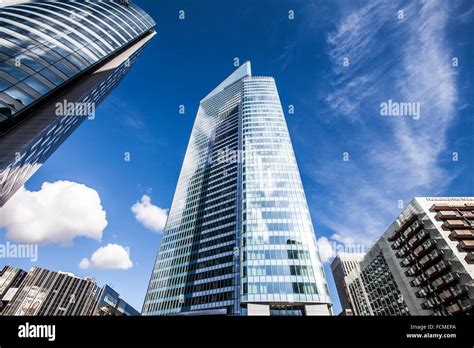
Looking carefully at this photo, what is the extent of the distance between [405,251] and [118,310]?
145 metres

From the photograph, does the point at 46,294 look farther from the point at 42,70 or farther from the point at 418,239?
the point at 418,239

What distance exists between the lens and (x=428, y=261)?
4556 centimetres

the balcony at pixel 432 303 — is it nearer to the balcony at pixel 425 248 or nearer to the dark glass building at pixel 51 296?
the balcony at pixel 425 248

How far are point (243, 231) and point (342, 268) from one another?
310 ft

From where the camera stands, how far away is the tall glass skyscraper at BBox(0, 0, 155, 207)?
16.4 metres

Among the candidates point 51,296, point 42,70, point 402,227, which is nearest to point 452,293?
point 402,227

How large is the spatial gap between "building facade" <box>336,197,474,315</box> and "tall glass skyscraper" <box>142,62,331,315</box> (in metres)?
20.7

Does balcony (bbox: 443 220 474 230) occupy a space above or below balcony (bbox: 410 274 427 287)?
above

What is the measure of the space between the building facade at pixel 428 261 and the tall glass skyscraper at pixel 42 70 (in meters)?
60.0

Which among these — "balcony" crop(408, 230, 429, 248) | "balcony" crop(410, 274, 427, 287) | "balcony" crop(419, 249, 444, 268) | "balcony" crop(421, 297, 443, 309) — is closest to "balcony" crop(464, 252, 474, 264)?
"balcony" crop(419, 249, 444, 268)

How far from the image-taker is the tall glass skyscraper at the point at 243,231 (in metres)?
45.6

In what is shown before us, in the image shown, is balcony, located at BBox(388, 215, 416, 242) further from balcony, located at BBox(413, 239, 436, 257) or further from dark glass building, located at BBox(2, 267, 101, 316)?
dark glass building, located at BBox(2, 267, 101, 316)
